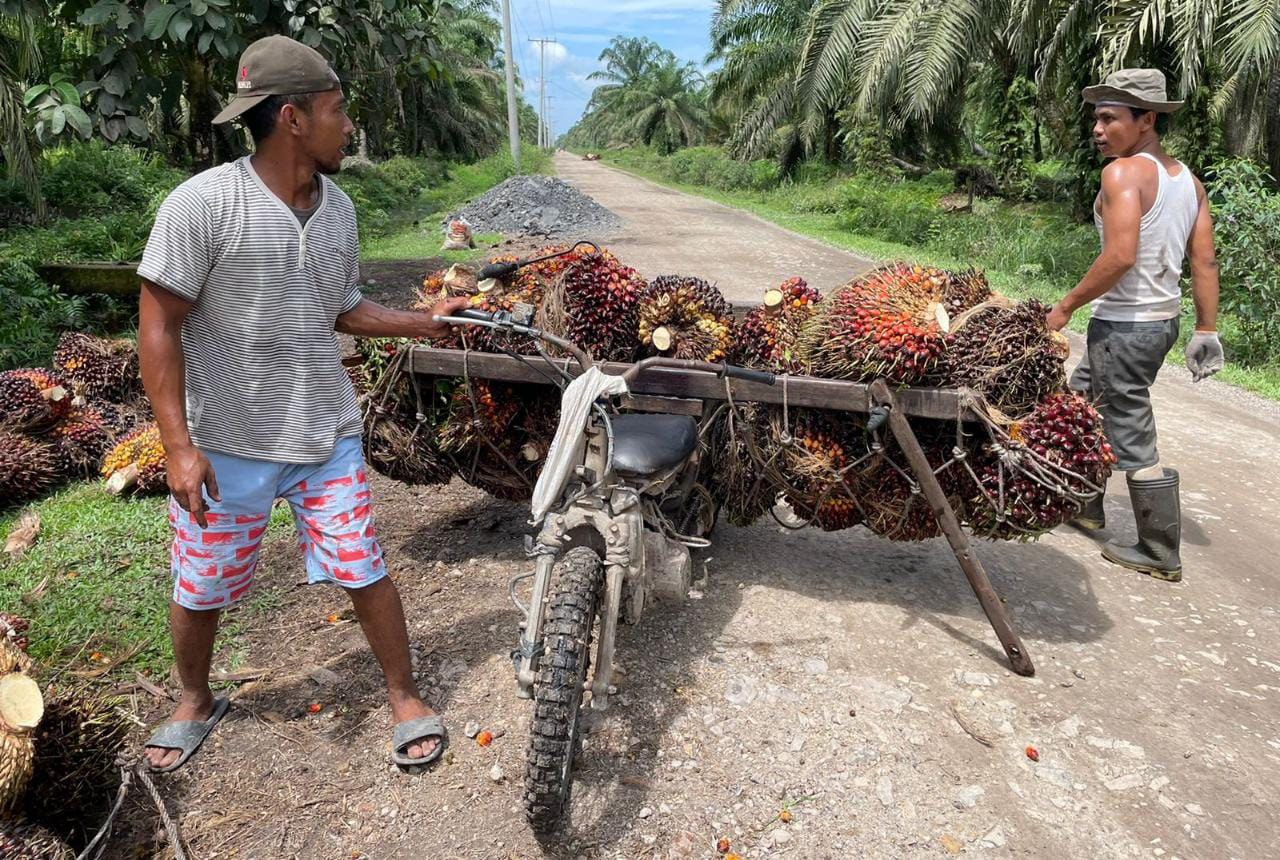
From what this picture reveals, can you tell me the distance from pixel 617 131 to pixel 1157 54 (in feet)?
181

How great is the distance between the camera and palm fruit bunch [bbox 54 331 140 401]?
5336mm

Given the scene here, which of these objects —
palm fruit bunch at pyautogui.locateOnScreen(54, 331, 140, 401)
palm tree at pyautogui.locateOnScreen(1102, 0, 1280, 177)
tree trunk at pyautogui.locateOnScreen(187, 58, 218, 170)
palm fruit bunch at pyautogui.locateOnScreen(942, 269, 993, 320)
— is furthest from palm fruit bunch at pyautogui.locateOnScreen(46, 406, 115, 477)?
palm tree at pyautogui.locateOnScreen(1102, 0, 1280, 177)

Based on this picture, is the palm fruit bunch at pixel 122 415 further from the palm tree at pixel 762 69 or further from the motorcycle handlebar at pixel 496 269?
the palm tree at pixel 762 69

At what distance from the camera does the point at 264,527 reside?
105 inches

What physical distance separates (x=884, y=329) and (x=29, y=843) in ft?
9.31

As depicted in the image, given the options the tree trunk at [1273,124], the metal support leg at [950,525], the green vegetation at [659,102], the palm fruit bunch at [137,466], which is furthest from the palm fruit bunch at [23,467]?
the green vegetation at [659,102]

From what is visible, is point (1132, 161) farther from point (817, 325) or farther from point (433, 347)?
point (433, 347)

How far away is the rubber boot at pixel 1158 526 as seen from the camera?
12.8 ft

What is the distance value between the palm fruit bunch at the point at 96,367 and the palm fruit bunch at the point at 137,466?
728 millimetres

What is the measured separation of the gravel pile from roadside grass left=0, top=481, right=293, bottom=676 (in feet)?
40.1

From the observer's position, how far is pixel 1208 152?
11.6 meters

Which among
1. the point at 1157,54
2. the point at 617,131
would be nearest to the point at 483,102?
the point at 617,131

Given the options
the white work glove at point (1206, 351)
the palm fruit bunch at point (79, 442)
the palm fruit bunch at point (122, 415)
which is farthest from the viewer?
the palm fruit bunch at point (122, 415)

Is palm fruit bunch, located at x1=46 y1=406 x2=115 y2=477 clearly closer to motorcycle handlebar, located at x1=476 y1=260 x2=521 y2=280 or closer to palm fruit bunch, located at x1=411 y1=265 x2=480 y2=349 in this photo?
palm fruit bunch, located at x1=411 y1=265 x2=480 y2=349
